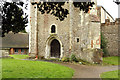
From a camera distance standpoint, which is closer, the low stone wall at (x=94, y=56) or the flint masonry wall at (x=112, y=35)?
the low stone wall at (x=94, y=56)

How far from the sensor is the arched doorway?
19.5 metres

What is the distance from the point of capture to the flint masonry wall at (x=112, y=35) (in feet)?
75.7

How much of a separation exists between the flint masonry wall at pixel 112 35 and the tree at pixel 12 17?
63.2 ft

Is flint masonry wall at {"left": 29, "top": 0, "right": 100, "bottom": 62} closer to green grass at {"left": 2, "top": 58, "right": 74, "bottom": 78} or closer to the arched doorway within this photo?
the arched doorway

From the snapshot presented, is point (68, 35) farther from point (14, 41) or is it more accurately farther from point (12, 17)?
point (14, 41)

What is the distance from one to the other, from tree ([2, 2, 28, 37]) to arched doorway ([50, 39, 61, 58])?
12.4 meters

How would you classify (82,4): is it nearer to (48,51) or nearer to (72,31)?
(72,31)

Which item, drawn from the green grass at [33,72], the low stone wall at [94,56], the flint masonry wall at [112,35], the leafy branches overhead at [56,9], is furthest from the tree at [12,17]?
the flint masonry wall at [112,35]

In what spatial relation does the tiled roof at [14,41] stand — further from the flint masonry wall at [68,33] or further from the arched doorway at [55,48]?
the arched doorway at [55,48]

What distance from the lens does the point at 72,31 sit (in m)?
17.8

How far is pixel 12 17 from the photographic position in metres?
6.96

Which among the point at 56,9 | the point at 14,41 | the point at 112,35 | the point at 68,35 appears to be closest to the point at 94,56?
the point at 68,35

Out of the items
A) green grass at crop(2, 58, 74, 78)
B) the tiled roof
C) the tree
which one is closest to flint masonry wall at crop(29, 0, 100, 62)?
green grass at crop(2, 58, 74, 78)

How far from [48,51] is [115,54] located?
37.0 feet
